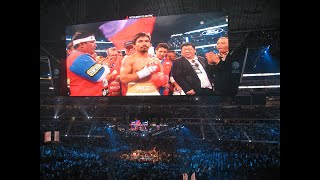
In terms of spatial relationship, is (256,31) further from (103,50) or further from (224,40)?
(103,50)

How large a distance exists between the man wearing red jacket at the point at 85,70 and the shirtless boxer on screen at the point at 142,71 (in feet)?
2.13

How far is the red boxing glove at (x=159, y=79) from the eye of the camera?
292 inches


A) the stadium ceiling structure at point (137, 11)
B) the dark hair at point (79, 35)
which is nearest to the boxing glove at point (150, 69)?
the stadium ceiling structure at point (137, 11)

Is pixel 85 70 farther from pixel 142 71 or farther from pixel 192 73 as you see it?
pixel 192 73

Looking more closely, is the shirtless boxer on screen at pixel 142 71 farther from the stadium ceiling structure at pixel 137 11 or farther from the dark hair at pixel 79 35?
the dark hair at pixel 79 35

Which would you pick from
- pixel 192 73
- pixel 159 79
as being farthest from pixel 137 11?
pixel 192 73

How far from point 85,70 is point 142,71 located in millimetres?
1618

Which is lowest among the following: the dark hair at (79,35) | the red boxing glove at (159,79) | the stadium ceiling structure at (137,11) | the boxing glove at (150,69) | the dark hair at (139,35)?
the red boxing glove at (159,79)
